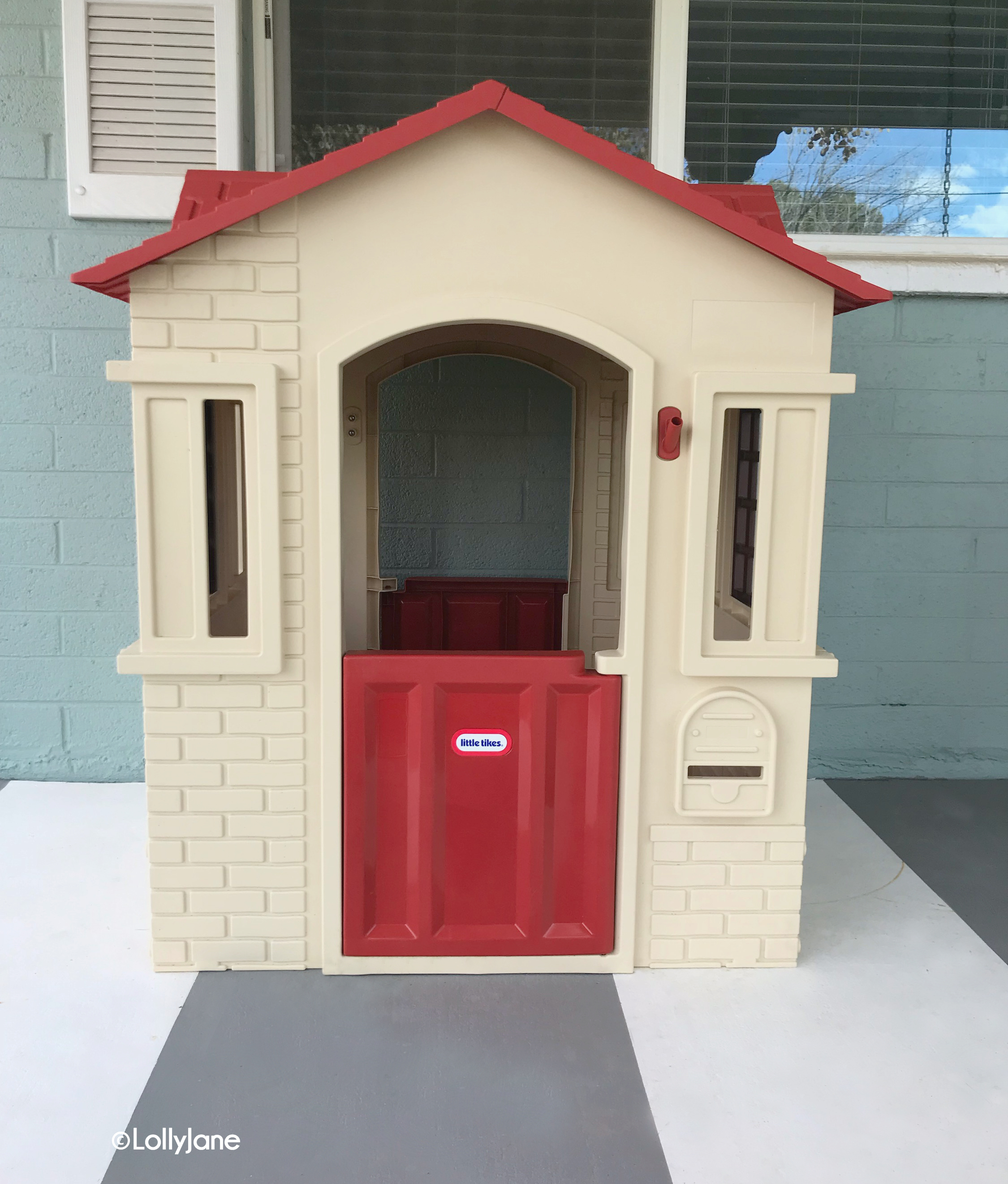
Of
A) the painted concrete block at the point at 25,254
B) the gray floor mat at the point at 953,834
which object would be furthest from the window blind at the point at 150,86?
the gray floor mat at the point at 953,834

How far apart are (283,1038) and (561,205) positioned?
2489 millimetres

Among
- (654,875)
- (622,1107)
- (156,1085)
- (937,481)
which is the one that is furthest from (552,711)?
(937,481)

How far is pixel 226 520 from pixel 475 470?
1460 millimetres

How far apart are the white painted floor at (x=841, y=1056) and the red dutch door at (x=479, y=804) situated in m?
0.36

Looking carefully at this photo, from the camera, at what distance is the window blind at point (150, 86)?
4.03m

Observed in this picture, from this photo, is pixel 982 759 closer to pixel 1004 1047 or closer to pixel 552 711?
pixel 1004 1047

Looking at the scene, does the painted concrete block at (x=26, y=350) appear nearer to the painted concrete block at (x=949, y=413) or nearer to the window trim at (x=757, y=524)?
the window trim at (x=757, y=524)

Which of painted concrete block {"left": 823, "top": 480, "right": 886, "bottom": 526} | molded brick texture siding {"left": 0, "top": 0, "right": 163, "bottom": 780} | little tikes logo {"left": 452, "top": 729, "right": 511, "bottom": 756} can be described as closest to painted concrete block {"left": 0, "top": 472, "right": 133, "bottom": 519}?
molded brick texture siding {"left": 0, "top": 0, "right": 163, "bottom": 780}

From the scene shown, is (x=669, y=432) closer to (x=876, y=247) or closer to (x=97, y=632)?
(x=876, y=247)

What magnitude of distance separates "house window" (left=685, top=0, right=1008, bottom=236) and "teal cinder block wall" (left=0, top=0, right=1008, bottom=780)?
0.56 meters

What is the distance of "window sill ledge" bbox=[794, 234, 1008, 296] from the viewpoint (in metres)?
4.32

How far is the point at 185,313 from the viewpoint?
2.63 m

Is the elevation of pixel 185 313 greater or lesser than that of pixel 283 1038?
greater

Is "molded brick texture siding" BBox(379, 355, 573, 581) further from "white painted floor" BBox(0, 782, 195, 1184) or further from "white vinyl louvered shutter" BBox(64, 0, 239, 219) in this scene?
"white painted floor" BBox(0, 782, 195, 1184)
